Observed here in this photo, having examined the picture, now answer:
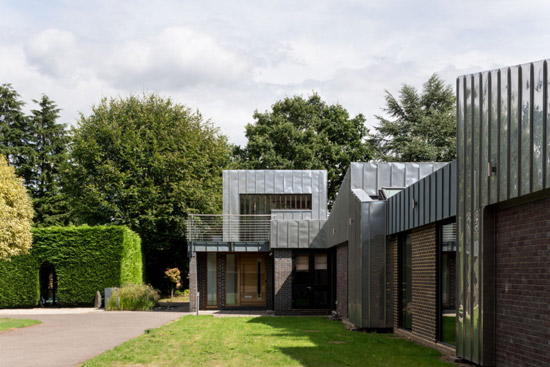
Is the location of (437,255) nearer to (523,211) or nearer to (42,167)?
(523,211)

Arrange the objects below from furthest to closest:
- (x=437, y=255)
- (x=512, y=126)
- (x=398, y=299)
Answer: (x=398, y=299)
(x=437, y=255)
(x=512, y=126)

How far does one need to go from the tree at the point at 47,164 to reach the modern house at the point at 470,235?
2576cm

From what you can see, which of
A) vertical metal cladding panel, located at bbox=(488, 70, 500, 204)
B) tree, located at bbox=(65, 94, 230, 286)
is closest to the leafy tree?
tree, located at bbox=(65, 94, 230, 286)

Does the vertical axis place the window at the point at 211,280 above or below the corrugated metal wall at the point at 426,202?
below

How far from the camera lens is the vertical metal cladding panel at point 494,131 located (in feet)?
27.9

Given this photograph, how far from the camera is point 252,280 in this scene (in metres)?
28.1

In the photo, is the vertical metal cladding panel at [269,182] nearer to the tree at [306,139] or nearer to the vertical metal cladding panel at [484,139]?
the tree at [306,139]

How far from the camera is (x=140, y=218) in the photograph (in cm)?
3475

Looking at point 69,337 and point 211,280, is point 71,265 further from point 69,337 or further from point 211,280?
point 69,337

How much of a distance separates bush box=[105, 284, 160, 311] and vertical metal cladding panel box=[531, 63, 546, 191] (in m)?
21.6

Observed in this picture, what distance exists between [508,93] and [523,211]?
151 cm

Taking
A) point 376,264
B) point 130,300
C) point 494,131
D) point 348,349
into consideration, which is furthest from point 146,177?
point 494,131

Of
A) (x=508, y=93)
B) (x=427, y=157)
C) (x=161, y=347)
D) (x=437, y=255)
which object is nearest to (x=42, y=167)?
(x=427, y=157)

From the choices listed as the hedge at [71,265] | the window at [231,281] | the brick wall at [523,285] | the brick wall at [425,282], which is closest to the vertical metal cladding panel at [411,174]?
the brick wall at [425,282]
